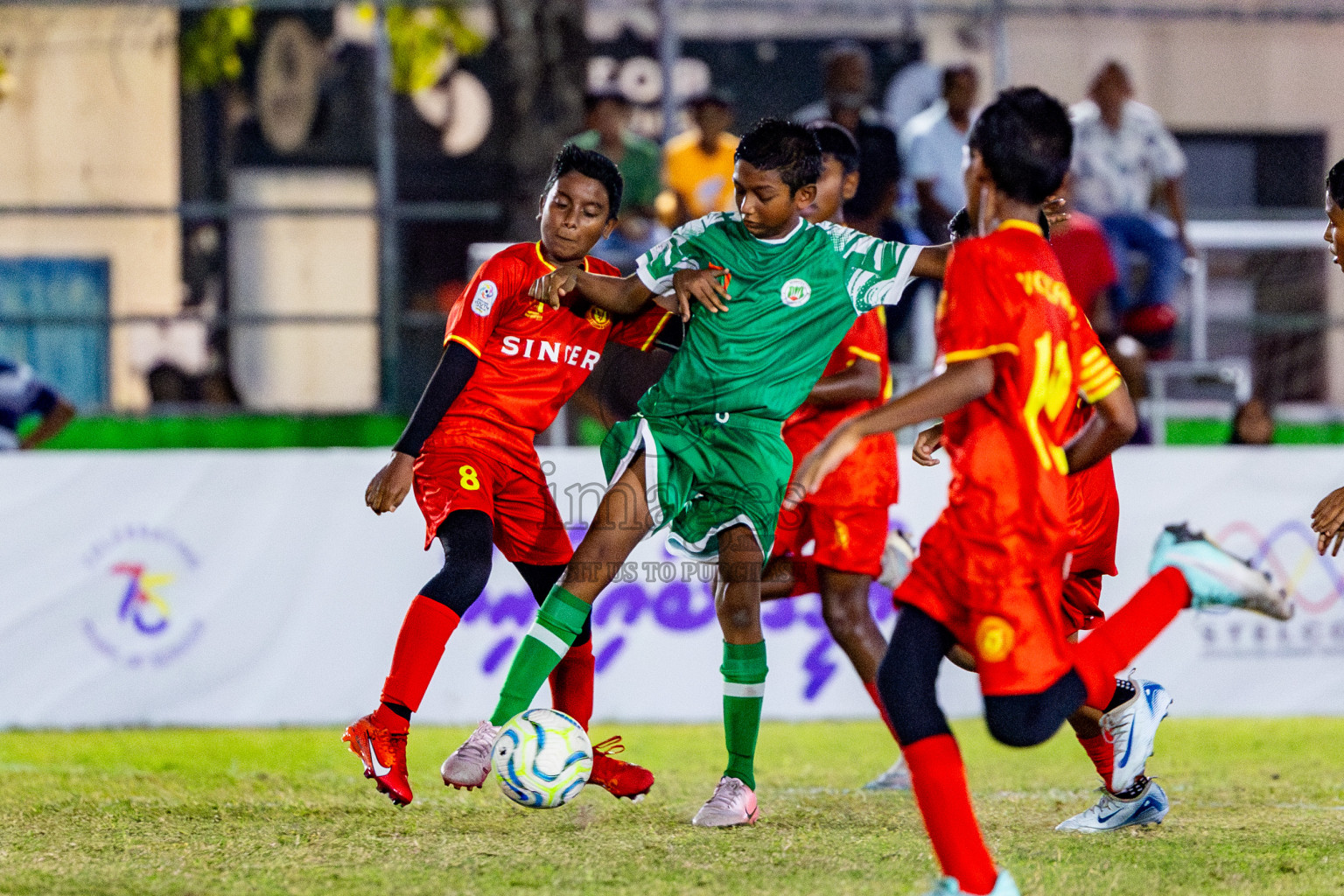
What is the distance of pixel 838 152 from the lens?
610 centimetres

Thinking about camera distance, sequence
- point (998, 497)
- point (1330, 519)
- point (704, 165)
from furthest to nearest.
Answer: point (704, 165)
point (1330, 519)
point (998, 497)

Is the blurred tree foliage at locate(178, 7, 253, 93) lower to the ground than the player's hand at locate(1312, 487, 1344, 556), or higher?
higher

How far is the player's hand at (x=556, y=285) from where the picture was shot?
5.04m

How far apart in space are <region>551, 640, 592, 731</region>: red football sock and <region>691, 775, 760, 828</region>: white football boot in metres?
0.63

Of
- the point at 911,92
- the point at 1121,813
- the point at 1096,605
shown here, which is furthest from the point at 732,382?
the point at 911,92

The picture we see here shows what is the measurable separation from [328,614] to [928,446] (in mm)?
4327

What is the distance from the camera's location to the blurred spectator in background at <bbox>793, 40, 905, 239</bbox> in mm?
8906

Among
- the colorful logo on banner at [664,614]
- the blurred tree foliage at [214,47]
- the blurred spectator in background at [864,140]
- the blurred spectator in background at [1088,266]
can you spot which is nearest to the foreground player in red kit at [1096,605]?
the colorful logo on banner at [664,614]

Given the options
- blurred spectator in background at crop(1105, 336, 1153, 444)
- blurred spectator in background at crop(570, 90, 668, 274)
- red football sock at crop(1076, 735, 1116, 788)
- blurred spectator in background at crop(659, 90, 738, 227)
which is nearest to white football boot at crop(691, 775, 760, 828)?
red football sock at crop(1076, 735, 1116, 788)

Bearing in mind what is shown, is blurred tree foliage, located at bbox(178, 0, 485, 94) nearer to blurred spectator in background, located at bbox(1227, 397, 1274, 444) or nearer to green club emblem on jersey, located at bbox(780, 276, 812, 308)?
blurred spectator in background, located at bbox(1227, 397, 1274, 444)

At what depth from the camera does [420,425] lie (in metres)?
5.14

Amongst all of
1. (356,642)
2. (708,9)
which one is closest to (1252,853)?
(356,642)

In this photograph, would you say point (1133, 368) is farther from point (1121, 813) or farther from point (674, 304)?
point (674, 304)

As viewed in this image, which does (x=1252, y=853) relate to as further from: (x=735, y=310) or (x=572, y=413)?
(x=572, y=413)
